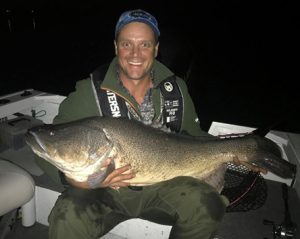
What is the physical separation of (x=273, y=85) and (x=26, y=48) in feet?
53.2

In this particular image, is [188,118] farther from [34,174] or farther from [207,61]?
[207,61]

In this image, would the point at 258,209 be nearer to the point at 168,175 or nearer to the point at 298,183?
the point at 298,183

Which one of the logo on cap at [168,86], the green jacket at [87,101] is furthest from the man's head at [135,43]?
the logo on cap at [168,86]

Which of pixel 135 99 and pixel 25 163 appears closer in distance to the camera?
pixel 135 99

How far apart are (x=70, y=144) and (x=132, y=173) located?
0.58m

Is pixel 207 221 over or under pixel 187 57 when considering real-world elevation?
under

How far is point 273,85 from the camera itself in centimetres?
1571

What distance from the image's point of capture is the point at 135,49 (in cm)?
331

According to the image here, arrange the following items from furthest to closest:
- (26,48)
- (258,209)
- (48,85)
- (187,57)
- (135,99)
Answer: (26,48) → (48,85) → (187,57) → (258,209) → (135,99)

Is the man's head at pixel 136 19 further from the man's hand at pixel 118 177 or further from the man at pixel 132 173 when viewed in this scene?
the man's hand at pixel 118 177

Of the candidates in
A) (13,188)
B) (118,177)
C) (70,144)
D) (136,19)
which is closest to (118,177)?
(118,177)

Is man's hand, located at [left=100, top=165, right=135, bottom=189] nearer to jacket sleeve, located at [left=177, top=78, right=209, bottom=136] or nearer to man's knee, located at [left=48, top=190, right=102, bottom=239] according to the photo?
man's knee, located at [left=48, top=190, right=102, bottom=239]

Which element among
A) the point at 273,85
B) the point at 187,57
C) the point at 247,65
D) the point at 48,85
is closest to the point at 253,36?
the point at 247,65

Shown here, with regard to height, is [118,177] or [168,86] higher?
[168,86]
